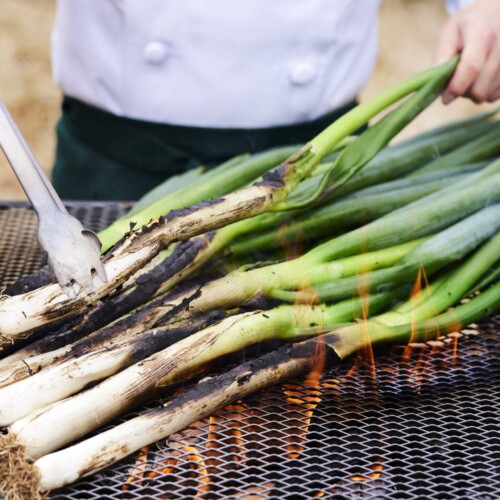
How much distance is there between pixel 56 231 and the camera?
1.14 meters

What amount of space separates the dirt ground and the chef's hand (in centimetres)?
328

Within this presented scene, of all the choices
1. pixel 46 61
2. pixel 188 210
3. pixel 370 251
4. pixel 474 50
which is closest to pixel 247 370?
pixel 188 210

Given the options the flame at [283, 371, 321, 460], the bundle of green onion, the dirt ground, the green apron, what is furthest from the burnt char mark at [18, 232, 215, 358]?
the dirt ground

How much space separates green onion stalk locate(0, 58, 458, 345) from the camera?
1.14 m

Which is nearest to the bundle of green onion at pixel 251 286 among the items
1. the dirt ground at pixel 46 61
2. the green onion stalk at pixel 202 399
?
the green onion stalk at pixel 202 399

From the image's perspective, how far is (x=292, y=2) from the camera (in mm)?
1914

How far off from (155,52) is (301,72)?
0.37 m

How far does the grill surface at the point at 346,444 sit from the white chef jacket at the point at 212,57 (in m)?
0.88

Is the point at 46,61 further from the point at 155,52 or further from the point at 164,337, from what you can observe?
the point at 164,337

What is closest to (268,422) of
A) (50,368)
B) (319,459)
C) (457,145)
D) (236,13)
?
(319,459)

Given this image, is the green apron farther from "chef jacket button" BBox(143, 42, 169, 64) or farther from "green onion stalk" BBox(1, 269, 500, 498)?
"green onion stalk" BBox(1, 269, 500, 498)

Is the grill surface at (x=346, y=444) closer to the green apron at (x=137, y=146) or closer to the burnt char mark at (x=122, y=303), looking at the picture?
the burnt char mark at (x=122, y=303)

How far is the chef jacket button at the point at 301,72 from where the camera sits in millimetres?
1983

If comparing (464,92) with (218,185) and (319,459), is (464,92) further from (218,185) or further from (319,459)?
(319,459)
